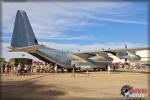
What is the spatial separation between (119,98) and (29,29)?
91.8 ft

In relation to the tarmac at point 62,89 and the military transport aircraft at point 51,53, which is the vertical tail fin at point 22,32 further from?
the tarmac at point 62,89

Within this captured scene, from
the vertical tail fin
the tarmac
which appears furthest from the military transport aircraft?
the tarmac

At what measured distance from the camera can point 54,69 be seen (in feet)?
142

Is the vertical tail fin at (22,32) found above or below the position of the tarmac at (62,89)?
above

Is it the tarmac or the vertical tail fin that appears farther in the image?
the vertical tail fin

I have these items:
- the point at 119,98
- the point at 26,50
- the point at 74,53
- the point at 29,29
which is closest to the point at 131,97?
the point at 119,98

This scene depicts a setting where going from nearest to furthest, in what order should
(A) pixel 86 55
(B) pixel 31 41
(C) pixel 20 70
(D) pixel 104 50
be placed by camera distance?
1. (C) pixel 20 70
2. (B) pixel 31 41
3. (D) pixel 104 50
4. (A) pixel 86 55

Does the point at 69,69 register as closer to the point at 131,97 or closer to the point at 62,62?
the point at 62,62

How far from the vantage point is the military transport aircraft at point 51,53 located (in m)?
38.1

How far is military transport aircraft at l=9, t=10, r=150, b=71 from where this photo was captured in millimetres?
38094

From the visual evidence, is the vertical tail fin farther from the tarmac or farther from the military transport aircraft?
the tarmac

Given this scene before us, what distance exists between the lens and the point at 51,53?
4119cm

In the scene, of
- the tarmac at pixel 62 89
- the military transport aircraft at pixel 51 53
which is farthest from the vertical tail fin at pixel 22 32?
the tarmac at pixel 62 89

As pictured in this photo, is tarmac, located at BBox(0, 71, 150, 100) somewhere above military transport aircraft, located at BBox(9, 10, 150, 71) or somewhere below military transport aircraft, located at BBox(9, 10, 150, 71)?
below
